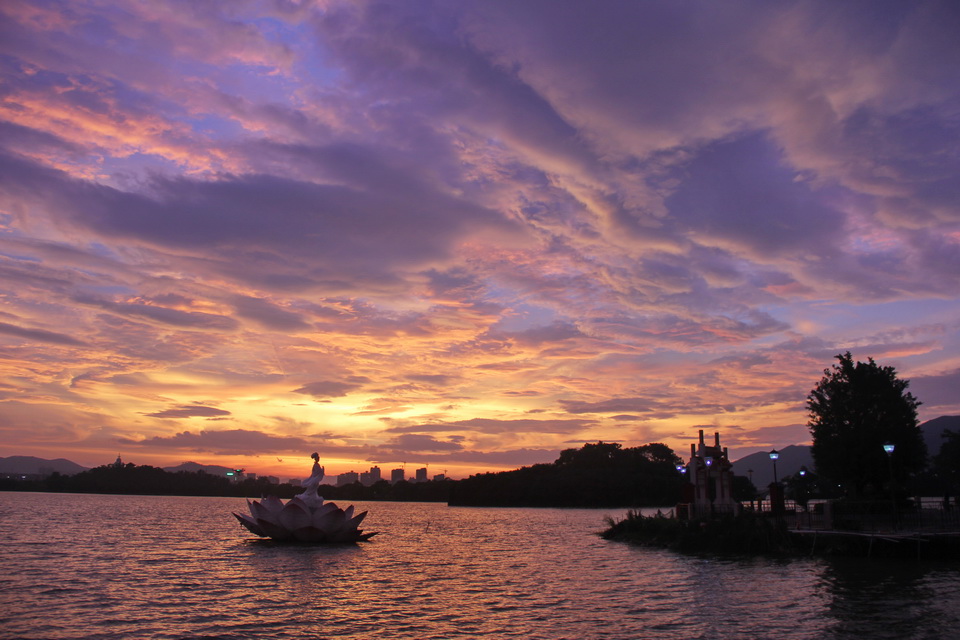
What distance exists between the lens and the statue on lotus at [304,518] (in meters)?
41.9

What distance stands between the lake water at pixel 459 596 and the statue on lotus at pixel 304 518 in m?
1.95

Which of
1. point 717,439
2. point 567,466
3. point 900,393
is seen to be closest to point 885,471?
point 900,393

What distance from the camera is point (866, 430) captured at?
48500 mm

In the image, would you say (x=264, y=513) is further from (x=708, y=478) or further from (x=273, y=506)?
(x=708, y=478)

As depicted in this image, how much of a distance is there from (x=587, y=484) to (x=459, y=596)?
141m

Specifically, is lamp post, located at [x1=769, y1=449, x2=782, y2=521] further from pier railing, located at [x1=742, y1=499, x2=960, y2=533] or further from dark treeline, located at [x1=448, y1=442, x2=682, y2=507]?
dark treeline, located at [x1=448, y1=442, x2=682, y2=507]

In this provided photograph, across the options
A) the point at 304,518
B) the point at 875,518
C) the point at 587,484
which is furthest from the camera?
the point at 587,484

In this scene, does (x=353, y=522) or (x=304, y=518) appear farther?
(x=353, y=522)

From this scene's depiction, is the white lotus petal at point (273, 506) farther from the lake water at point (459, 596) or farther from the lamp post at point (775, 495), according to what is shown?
the lamp post at point (775, 495)

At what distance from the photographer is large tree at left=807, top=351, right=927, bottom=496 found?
48.0m

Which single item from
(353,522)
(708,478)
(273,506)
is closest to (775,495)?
(708,478)

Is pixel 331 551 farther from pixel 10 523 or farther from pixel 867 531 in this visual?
pixel 10 523

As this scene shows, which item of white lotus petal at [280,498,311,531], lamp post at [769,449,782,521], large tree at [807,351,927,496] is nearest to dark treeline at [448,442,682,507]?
large tree at [807,351,927,496]

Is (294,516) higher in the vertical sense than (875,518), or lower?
lower
